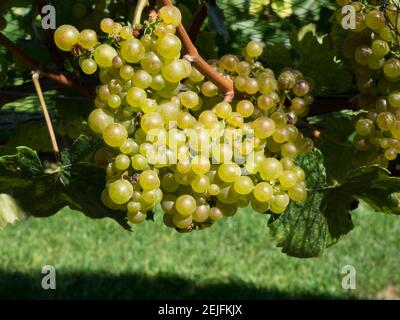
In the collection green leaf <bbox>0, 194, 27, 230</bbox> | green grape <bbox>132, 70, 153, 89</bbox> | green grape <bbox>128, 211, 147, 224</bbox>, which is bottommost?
green leaf <bbox>0, 194, 27, 230</bbox>

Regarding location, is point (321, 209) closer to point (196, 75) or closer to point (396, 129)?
point (396, 129)

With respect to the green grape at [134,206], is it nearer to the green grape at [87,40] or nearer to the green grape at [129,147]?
the green grape at [129,147]

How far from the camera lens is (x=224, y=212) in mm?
761

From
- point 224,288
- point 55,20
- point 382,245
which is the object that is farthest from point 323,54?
point 382,245

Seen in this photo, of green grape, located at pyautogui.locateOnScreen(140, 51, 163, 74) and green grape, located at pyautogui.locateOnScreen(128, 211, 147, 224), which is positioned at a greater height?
green grape, located at pyautogui.locateOnScreen(140, 51, 163, 74)

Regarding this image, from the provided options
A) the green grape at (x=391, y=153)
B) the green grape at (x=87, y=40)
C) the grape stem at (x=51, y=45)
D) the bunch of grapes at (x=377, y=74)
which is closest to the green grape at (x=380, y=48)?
the bunch of grapes at (x=377, y=74)

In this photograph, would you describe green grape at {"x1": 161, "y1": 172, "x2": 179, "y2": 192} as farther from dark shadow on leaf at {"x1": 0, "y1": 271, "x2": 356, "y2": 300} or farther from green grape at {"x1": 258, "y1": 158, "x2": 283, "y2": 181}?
dark shadow on leaf at {"x1": 0, "y1": 271, "x2": 356, "y2": 300}

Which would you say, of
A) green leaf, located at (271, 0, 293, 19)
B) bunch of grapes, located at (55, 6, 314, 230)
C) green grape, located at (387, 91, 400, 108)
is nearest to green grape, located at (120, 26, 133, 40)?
bunch of grapes, located at (55, 6, 314, 230)

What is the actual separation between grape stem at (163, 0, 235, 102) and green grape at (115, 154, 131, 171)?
0.12 meters

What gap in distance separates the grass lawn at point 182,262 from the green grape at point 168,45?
2.42 meters

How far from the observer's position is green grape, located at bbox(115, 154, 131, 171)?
725 mm

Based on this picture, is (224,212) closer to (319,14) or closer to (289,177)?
(289,177)

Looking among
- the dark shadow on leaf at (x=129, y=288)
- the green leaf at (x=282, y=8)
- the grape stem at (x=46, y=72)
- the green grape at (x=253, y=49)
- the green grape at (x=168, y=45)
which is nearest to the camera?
the green grape at (x=168, y=45)

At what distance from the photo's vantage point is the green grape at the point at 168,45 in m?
0.69
